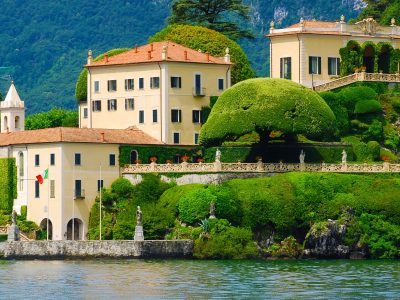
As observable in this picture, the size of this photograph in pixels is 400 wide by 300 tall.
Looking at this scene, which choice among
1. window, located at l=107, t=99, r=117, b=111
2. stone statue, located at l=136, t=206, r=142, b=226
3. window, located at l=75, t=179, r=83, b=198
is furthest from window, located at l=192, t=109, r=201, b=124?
stone statue, located at l=136, t=206, r=142, b=226

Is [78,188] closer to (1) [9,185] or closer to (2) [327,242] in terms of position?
(1) [9,185]

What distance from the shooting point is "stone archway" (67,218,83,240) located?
123750 millimetres

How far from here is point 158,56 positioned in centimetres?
13025

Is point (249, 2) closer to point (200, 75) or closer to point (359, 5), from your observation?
point (359, 5)

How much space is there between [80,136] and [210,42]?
17358mm

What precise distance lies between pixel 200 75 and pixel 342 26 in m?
10.6

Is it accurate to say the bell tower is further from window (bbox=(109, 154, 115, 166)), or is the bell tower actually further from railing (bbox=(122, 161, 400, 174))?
railing (bbox=(122, 161, 400, 174))

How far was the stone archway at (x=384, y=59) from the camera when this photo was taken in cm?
13638

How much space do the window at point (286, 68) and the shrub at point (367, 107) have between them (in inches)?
289

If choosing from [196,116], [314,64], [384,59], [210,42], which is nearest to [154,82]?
[196,116]

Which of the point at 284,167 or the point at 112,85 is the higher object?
the point at 112,85

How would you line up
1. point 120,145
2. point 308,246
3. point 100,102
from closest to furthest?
point 308,246 → point 120,145 → point 100,102

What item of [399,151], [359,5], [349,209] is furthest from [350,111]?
[359,5]

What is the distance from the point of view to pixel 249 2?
648 feet
